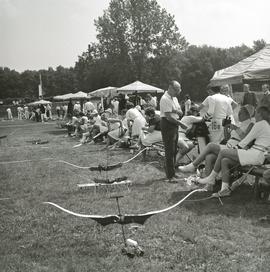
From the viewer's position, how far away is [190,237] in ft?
14.8

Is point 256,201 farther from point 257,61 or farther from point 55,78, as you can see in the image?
point 55,78


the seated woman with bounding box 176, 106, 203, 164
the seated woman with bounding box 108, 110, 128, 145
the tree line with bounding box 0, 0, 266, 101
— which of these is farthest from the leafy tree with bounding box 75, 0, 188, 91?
the seated woman with bounding box 176, 106, 203, 164

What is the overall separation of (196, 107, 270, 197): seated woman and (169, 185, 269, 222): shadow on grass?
0.69 feet

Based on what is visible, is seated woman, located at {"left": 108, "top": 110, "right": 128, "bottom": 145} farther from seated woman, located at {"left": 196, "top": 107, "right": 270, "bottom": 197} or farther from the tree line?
the tree line

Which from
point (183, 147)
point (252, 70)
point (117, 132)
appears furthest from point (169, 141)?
point (117, 132)

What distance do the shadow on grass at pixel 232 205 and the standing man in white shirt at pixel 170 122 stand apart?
112 centimetres

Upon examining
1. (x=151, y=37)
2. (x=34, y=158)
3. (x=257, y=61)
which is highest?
(x=151, y=37)

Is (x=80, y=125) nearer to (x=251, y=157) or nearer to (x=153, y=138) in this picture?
(x=153, y=138)

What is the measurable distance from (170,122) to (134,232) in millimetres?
3113

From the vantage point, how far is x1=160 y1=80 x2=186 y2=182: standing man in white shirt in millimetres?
7336

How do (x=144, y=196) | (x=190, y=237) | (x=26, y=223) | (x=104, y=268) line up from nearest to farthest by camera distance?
(x=104, y=268) → (x=190, y=237) → (x=26, y=223) → (x=144, y=196)

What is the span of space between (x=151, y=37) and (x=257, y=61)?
132ft

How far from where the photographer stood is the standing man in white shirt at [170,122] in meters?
7.34

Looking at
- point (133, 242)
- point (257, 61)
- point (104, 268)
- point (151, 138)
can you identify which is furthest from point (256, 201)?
point (257, 61)
